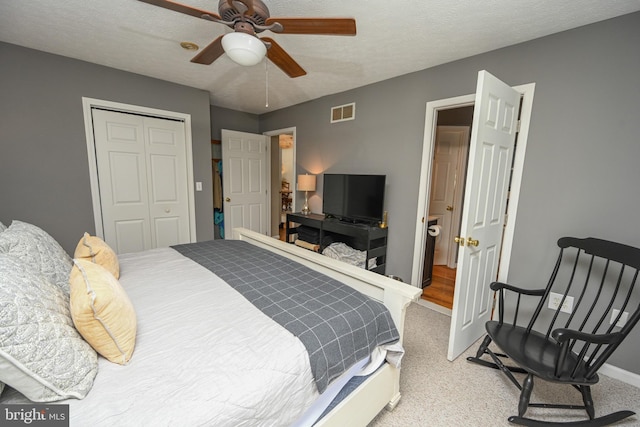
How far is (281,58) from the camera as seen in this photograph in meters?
1.71

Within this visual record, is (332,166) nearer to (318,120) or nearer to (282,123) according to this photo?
(318,120)

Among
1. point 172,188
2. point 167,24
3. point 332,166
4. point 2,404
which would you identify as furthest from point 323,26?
point 172,188

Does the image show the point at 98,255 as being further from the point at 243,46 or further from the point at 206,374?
the point at 243,46

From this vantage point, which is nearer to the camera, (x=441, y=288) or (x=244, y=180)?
(x=441, y=288)

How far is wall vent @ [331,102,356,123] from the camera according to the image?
332 cm

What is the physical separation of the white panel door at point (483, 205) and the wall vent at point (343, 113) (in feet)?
5.80

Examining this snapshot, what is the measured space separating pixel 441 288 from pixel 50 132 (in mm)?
A: 4610

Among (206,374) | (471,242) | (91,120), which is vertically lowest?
(206,374)

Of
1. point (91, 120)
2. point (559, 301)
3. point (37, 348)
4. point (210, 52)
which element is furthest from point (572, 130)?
point (91, 120)

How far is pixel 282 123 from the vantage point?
4391 millimetres

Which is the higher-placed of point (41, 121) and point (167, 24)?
point (167, 24)

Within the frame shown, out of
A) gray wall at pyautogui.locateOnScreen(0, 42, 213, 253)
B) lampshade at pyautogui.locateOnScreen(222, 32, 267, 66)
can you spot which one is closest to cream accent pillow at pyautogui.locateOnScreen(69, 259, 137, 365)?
lampshade at pyautogui.locateOnScreen(222, 32, 267, 66)

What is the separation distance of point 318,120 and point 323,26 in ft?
7.98

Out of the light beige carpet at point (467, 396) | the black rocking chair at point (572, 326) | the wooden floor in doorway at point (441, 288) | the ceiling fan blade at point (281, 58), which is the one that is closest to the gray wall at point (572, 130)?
the black rocking chair at point (572, 326)
